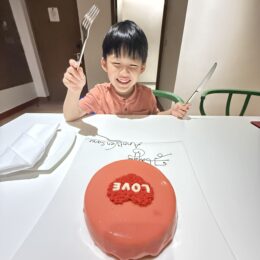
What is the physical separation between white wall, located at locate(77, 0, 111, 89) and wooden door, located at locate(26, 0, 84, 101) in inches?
6.1

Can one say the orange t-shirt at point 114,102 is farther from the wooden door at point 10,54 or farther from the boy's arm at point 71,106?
the wooden door at point 10,54

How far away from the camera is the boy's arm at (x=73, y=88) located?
45cm

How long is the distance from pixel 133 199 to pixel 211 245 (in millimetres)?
124

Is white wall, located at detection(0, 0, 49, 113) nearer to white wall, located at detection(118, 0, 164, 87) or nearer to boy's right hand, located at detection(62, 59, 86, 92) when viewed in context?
white wall, located at detection(118, 0, 164, 87)

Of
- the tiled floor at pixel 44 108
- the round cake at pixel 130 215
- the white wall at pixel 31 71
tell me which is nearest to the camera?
the round cake at pixel 130 215

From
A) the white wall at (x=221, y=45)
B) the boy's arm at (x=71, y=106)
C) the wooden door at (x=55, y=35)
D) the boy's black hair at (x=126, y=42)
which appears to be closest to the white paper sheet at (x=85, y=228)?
the boy's arm at (x=71, y=106)

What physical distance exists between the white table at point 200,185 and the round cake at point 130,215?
41 mm

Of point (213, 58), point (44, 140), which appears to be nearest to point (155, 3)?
point (213, 58)

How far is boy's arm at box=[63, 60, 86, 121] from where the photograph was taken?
0.45 metres

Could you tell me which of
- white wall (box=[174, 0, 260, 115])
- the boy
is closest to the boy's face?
the boy

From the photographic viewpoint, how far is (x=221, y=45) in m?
1.41

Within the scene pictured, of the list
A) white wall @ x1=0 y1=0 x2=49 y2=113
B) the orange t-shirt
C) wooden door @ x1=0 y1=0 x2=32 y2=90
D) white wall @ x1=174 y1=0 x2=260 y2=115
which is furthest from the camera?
white wall @ x1=0 y1=0 x2=49 y2=113

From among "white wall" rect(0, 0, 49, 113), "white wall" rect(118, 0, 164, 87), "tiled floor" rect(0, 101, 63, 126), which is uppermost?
"white wall" rect(118, 0, 164, 87)

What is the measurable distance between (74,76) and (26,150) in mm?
223
